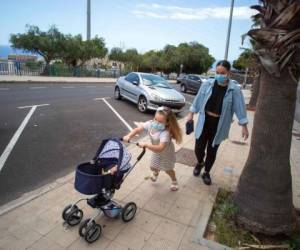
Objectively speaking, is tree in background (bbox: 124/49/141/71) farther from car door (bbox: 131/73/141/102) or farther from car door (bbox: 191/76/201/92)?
car door (bbox: 131/73/141/102)

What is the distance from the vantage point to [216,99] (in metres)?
3.81

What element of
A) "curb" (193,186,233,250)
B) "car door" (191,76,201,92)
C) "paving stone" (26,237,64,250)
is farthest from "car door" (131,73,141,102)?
"car door" (191,76,201,92)

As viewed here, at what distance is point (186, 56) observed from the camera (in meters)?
52.7

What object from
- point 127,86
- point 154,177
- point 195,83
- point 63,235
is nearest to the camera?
point 63,235

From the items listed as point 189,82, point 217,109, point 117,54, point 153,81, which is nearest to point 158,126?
point 217,109

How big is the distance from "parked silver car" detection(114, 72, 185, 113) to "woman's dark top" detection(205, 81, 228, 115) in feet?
18.0

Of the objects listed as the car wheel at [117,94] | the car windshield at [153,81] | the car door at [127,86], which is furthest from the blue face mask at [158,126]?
the car wheel at [117,94]

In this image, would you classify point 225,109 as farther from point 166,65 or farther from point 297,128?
point 166,65

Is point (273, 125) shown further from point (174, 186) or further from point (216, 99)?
point (174, 186)

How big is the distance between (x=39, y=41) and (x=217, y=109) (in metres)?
29.8

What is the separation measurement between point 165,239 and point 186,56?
2082 inches

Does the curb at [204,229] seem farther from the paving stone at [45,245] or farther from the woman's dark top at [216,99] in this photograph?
the paving stone at [45,245]

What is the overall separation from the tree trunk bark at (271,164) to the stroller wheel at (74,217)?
1908 millimetres

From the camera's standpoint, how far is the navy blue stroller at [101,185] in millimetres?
2516
